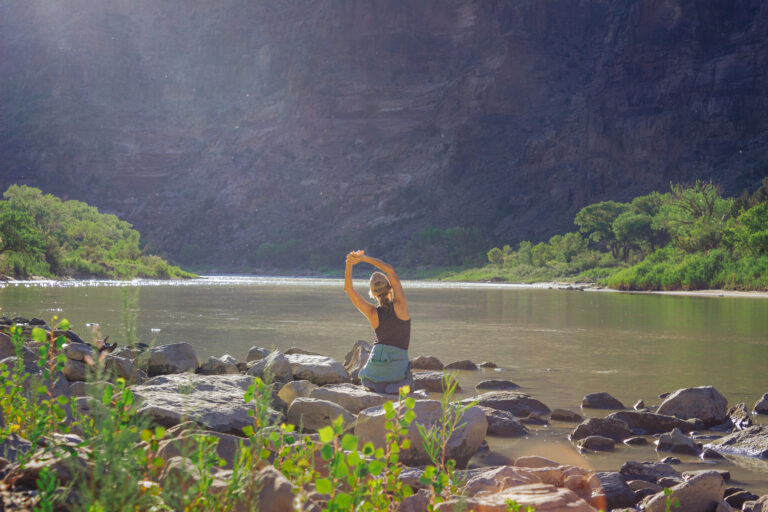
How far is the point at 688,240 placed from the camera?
55.2 meters

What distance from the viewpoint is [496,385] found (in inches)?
446

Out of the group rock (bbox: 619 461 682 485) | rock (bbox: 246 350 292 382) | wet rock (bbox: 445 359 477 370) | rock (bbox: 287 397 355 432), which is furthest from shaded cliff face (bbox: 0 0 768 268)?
rock (bbox: 287 397 355 432)

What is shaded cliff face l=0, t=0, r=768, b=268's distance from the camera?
113188 mm

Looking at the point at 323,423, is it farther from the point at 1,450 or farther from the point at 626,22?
the point at 626,22

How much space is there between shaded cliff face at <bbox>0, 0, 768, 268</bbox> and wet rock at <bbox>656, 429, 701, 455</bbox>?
93.9m

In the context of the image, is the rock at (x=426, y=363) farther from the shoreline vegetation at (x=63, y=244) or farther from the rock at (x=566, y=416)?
the shoreline vegetation at (x=63, y=244)

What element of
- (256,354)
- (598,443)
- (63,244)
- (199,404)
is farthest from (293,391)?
(63,244)

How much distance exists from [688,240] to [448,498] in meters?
55.9

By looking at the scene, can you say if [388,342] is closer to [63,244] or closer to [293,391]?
[293,391]

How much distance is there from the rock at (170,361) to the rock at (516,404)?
4.53 meters

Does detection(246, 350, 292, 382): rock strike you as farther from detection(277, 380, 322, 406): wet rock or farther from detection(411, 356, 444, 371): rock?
detection(411, 356, 444, 371): rock

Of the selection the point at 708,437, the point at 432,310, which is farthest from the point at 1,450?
the point at 432,310

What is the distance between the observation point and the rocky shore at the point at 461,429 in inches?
158

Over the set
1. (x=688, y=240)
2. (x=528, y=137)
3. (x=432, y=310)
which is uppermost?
(x=528, y=137)
